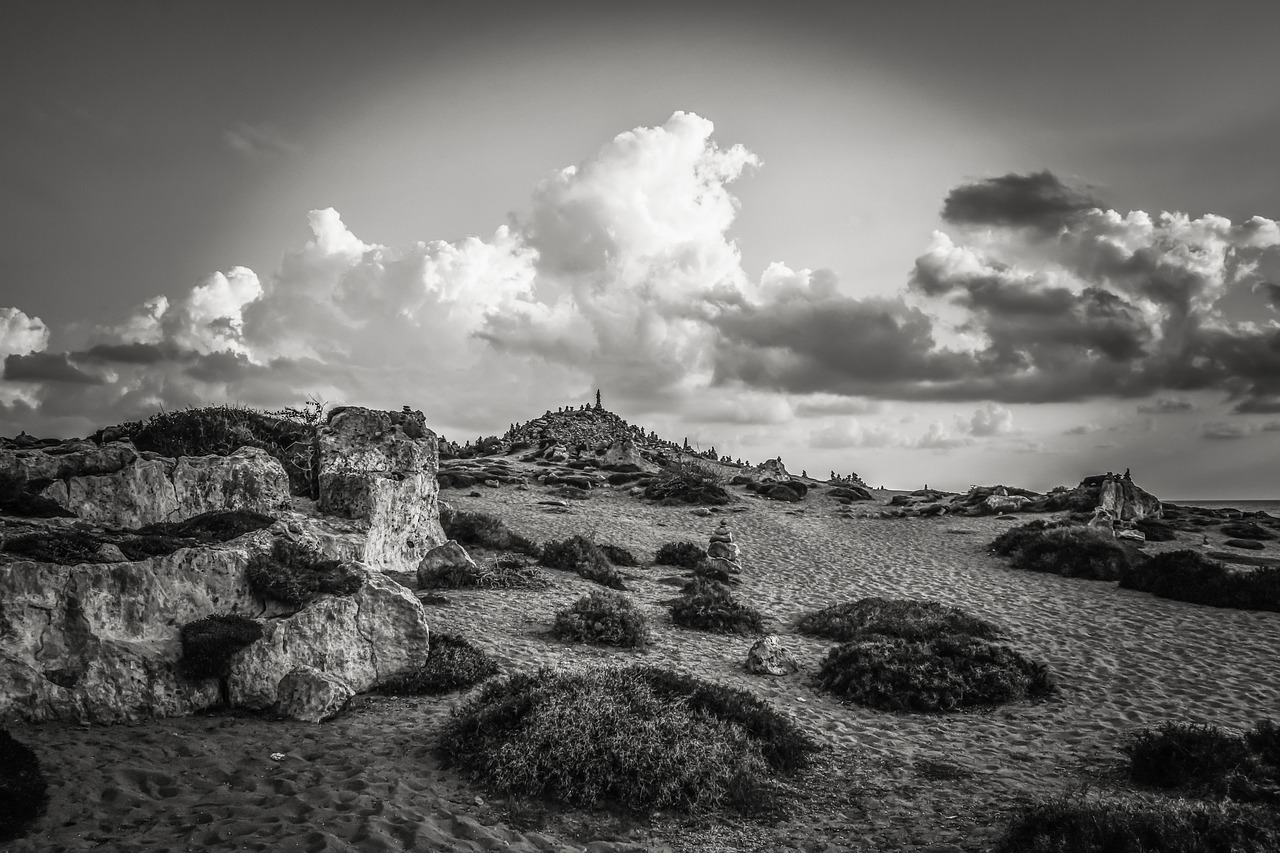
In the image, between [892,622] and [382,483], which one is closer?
[892,622]

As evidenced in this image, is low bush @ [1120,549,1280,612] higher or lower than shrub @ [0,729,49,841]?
higher

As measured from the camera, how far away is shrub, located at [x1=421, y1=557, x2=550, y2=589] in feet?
63.6

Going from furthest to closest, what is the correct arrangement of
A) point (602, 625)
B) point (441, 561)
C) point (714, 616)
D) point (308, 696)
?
point (441, 561)
point (714, 616)
point (602, 625)
point (308, 696)

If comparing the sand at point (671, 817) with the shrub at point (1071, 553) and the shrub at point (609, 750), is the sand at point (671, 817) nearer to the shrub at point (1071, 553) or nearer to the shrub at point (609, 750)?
the shrub at point (609, 750)

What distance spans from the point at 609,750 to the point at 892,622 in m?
11.2

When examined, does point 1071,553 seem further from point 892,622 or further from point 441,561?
point 441,561

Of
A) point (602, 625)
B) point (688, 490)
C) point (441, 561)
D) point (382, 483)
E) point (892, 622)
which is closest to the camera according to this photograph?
point (602, 625)

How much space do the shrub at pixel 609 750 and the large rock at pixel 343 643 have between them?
261cm

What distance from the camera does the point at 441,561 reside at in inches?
782

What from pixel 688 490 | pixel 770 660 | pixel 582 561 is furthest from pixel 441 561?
pixel 688 490

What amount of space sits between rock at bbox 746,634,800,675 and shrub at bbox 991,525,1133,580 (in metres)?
18.2

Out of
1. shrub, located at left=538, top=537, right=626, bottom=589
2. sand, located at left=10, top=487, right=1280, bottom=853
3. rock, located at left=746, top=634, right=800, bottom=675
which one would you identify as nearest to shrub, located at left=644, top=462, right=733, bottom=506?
shrub, located at left=538, top=537, right=626, bottom=589

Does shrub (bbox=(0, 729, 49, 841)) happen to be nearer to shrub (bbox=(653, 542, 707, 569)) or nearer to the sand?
the sand

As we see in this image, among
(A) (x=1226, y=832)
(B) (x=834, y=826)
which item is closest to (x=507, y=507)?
(B) (x=834, y=826)
